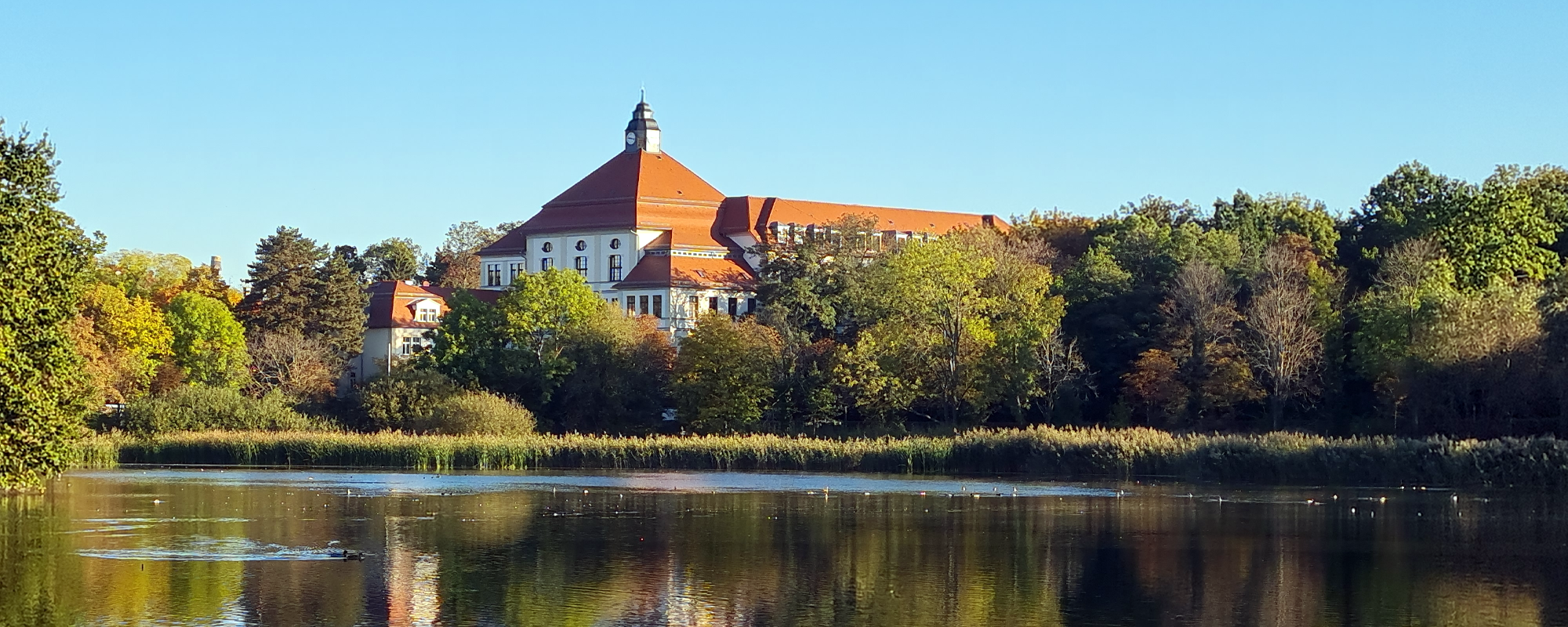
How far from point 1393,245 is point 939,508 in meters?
40.6

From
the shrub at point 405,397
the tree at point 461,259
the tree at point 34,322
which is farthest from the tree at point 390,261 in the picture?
the tree at point 34,322

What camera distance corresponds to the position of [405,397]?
2768 inches

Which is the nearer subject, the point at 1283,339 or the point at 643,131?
the point at 1283,339

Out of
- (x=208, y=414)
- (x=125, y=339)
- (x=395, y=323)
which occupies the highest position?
(x=395, y=323)

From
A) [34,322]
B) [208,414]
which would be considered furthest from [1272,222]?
[34,322]

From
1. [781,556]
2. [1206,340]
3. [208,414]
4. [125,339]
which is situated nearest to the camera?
[781,556]

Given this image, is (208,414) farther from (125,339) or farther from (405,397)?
(125,339)

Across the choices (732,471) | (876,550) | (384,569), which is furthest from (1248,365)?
(384,569)

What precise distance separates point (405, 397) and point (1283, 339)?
31745 mm

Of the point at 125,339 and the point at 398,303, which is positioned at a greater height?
the point at 398,303

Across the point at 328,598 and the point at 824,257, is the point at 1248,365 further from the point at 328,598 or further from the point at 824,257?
the point at 328,598

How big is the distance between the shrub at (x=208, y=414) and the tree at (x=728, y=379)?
44.7 ft

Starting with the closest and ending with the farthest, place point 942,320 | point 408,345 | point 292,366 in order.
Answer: point 942,320, point 292,366, point 408,345

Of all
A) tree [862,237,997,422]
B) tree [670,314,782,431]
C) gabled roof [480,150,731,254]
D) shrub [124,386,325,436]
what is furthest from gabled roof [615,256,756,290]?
shrub [124,386,325,436]
